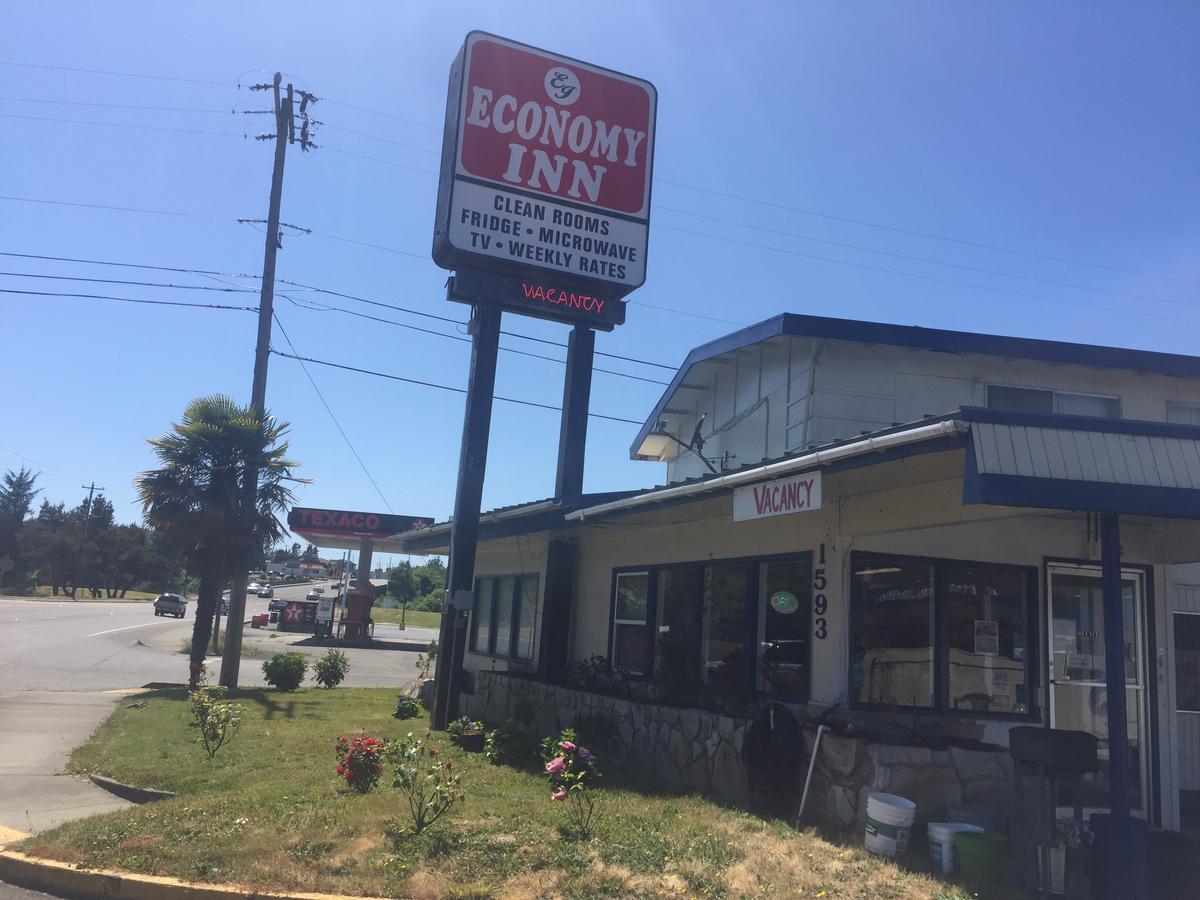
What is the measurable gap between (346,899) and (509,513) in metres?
9.08

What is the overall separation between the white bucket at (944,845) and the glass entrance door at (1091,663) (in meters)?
2.64

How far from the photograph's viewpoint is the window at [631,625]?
12797mm

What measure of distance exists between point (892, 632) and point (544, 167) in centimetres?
890

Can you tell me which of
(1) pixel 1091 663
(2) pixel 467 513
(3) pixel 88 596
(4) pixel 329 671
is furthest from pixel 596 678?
(3) pixel 88 596

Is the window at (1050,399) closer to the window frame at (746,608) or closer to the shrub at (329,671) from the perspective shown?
the window frame at (746,608)

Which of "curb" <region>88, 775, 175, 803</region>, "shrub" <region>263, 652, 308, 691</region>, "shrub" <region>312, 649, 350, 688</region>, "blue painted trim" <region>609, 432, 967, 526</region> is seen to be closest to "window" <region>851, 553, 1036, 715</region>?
"blue painted trim" <region>609, 432, 967, 526</region>

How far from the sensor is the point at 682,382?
16656mm

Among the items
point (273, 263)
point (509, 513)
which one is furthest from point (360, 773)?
point (273, 263)

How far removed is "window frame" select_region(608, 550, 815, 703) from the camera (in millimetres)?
9749

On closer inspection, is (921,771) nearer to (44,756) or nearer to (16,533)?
(44,756)

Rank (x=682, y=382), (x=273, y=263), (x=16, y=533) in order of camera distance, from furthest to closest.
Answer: (x=16, y=533)
(x=273, y=263)
(x=682, y=382)

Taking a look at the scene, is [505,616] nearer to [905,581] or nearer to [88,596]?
[905,581]

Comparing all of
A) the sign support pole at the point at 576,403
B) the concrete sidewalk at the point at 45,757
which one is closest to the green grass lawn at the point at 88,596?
the concrete sidewalk at the point at 45,757

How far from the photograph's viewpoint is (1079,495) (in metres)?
6.14
